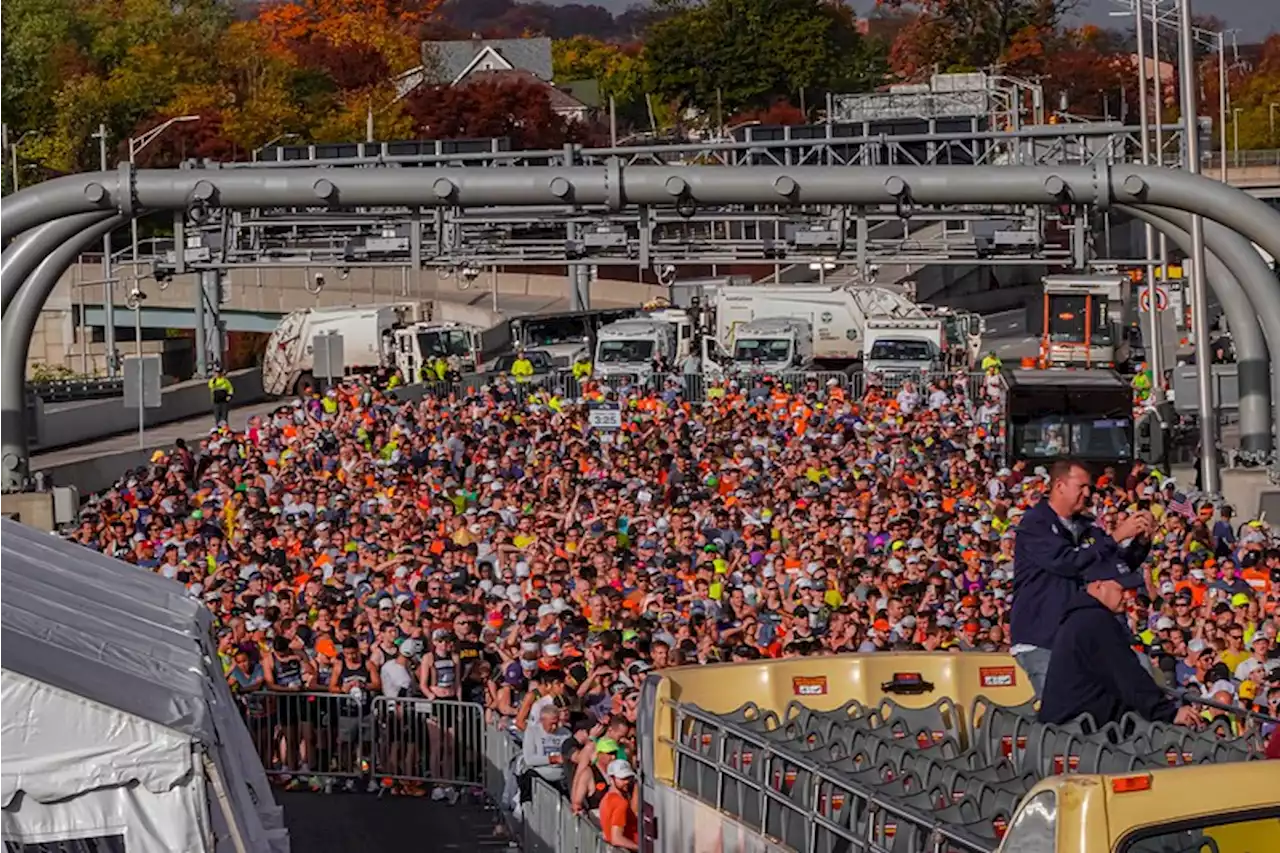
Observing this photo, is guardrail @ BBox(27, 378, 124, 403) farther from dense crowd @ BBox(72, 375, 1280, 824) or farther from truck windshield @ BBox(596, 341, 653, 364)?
dense crowd @ BBox(72, 375, 1280, 824)

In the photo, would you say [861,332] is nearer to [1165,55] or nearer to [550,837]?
[550,837]

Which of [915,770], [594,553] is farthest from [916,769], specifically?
[594,553]

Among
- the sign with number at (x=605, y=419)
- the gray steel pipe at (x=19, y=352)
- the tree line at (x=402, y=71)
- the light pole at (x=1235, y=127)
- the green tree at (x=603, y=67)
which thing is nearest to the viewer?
the gray steel pipe at (x=19, y=352)

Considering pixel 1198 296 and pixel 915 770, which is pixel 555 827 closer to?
pixel 915 770

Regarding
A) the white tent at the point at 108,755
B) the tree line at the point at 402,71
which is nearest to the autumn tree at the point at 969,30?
the tree line at the point at 402,71

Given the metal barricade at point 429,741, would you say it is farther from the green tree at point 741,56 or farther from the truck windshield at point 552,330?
the green tree at point 741,56

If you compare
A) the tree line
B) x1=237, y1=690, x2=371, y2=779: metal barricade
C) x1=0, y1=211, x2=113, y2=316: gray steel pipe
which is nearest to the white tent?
x1=237, y1=690, x2=371, y2=779: metal barricade
